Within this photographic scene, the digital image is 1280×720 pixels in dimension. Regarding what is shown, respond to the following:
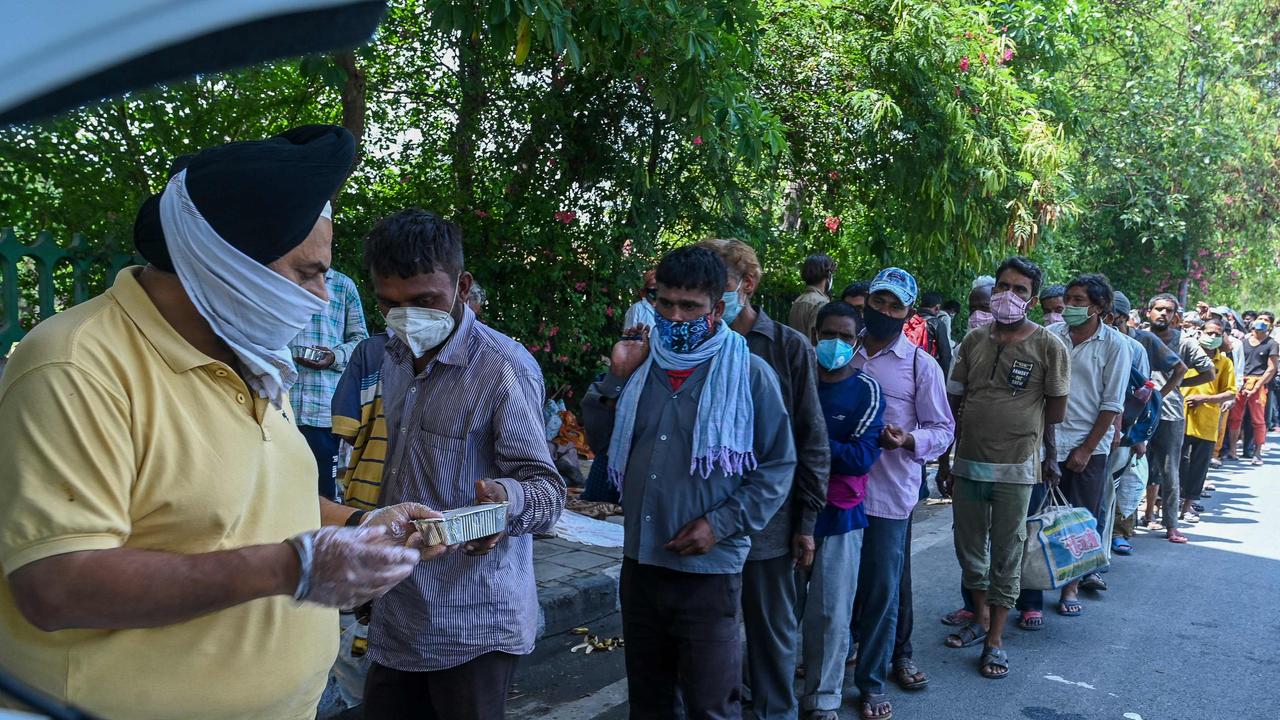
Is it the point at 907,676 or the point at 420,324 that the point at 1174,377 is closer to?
the point at 907,676

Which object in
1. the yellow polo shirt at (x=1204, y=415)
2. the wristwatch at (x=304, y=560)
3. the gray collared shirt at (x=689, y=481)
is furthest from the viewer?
→ the yellow polo shirt at (x=1204, y=415)

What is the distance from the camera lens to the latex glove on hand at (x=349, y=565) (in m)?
1.40

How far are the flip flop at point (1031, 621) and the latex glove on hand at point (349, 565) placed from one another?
5237 millimetres

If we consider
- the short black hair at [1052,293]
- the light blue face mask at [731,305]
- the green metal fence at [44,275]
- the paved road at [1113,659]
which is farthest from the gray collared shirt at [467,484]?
the short black hair at [1052,293]

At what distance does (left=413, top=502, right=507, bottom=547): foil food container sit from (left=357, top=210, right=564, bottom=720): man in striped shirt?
7.6 inches

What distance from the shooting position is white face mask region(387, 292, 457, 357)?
8.37 ft

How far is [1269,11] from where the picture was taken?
22.5m

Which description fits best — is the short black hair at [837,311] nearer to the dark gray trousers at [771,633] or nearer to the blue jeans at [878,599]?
the blue jeans at [878,599]

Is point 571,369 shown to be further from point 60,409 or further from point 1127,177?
point 1127,177

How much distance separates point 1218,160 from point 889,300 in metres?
16.9

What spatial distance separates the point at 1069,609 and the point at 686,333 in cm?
411

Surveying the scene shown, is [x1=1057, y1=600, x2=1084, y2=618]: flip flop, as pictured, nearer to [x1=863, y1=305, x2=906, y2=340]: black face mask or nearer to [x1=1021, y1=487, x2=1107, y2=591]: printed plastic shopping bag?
[x1=1021, y1=487, x2=1107, y2=591]: printed plastic shopping bag

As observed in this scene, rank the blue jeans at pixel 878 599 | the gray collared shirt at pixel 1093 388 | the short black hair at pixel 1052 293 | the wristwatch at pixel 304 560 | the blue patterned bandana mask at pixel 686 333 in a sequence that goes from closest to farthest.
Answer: the wristwatch at pixel 304 560, the blue patterned bandana mask at pixel 686 333, the blue jeans at pixel 878 599, the gray collared shirt at pixel 1093 388, the short black hair at pixel 1052 293

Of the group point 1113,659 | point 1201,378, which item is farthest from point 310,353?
point 1201,378
